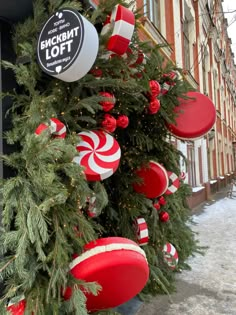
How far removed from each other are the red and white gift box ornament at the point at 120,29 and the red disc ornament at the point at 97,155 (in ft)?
2.05

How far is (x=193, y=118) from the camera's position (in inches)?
136

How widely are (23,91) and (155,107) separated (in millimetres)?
1173

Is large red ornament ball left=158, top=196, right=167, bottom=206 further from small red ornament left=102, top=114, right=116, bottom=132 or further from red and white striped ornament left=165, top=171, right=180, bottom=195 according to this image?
small red ornament left=102, top=114, right=116, bottom=132

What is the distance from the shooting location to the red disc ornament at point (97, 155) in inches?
90.4

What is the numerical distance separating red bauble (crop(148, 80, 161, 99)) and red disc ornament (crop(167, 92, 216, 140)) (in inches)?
22.4

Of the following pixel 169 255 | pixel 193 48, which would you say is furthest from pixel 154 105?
pixel 193 48

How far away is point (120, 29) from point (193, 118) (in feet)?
4.90

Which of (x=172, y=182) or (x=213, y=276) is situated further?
(x=213, y=276)

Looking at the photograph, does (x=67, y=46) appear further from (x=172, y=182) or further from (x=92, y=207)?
(x=172, y=182)

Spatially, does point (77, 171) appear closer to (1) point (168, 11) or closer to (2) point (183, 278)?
(2) point (183, 278)

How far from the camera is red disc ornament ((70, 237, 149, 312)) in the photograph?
6.77 feet

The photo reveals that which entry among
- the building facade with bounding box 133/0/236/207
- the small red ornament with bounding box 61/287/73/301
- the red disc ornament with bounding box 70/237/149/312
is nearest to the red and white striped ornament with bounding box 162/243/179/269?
the building facade with bounding box 133/0/236/207

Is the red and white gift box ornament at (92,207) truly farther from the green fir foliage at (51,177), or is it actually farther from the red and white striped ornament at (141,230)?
the red and white striped ornament at (141,230)

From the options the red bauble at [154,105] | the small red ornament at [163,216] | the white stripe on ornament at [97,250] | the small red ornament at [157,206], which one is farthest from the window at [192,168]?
the white stripe on ornament at [97,250]
